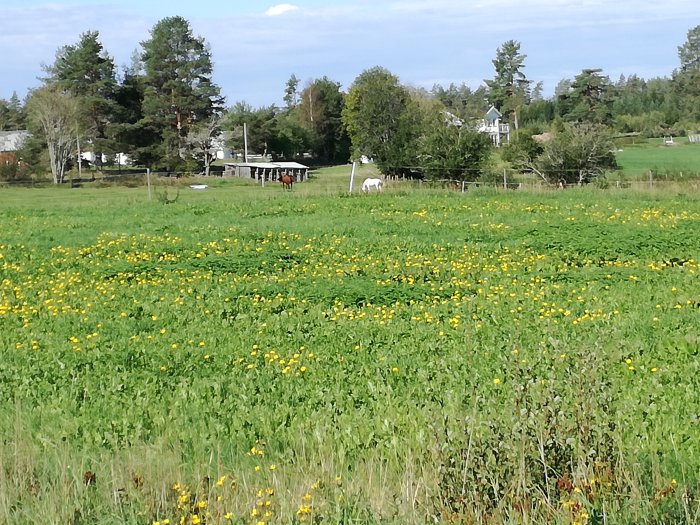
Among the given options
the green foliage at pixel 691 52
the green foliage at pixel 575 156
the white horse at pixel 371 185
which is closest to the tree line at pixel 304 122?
the green foliage at pixel 575 156

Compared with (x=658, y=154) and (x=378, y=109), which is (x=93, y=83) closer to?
(x=378, y=109)

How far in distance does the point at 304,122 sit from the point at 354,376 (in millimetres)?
94346

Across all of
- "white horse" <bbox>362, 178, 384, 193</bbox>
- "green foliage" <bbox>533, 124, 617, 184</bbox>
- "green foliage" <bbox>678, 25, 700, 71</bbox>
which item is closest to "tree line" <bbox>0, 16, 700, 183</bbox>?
"green foliage" <bbox>533, 124, 617, 184</bbox>

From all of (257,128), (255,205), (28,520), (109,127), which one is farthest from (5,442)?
(257,128)

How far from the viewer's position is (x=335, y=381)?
7980mm

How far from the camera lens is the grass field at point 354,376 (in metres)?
4.62

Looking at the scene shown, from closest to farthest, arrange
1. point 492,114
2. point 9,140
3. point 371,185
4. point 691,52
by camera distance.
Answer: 1. point 371,185
2. point 9,140
3. point 492,114
4. point 691,52

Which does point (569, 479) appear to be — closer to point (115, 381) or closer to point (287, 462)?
point (287, 462)

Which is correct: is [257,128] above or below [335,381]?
above

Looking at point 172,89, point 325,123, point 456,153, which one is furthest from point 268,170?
point 456,153

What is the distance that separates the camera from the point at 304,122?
330 ft

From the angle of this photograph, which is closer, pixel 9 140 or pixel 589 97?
pixel 9 140

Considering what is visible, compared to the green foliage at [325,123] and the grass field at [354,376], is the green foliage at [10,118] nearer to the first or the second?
the green foliage at [325,123]

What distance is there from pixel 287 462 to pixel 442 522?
167 centimetres
